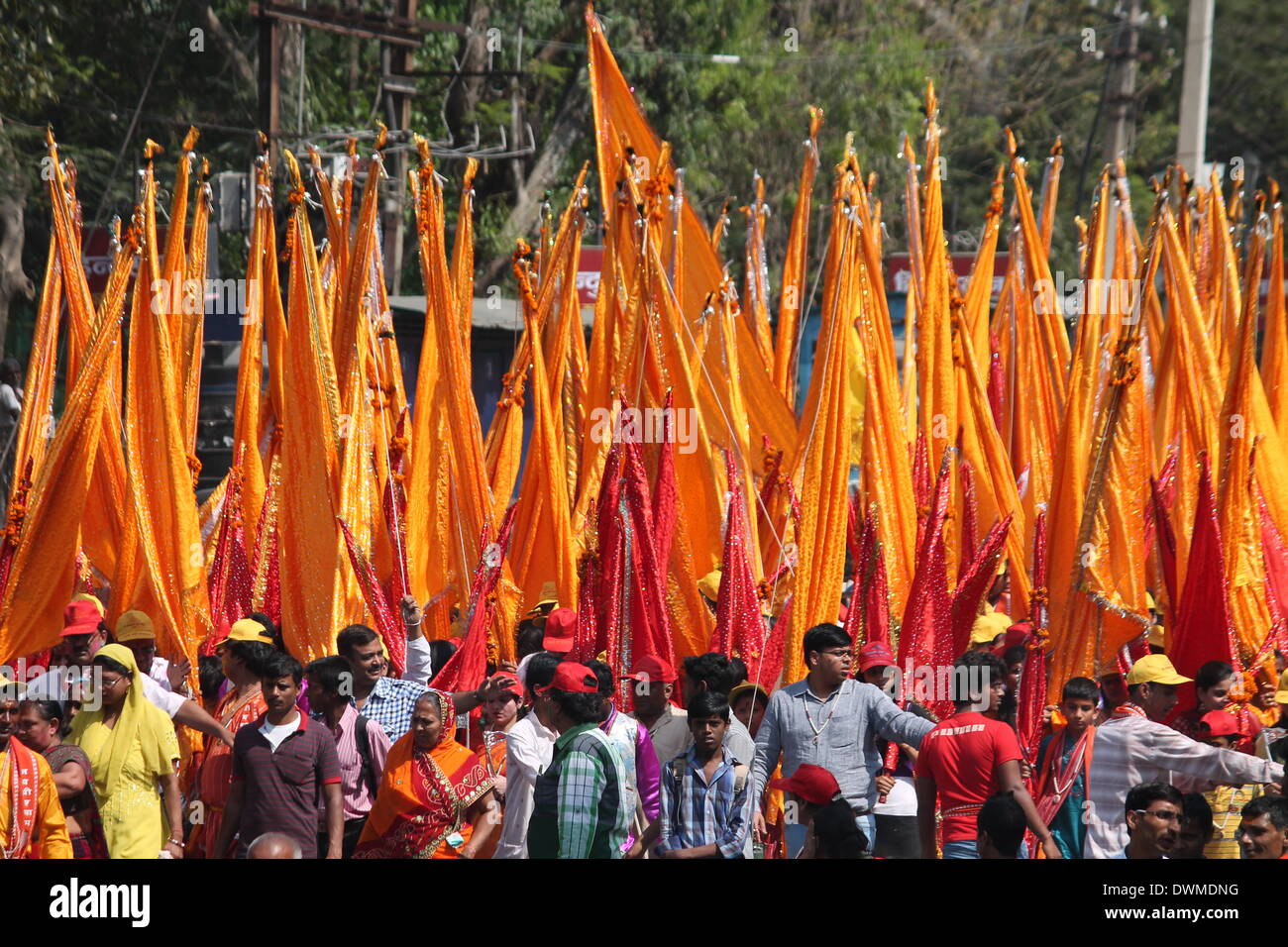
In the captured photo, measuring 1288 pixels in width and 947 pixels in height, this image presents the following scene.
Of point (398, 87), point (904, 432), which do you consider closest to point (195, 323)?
point (904, 432)

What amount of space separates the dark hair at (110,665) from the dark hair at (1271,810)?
3261mm

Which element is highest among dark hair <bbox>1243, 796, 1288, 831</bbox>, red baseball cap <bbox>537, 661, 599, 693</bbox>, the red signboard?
the red signboard

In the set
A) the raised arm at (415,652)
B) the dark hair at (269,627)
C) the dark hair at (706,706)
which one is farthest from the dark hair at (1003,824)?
the dark hair at (269,627)

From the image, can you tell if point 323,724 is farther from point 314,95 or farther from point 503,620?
point 314,95

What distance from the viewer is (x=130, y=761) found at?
5.72m

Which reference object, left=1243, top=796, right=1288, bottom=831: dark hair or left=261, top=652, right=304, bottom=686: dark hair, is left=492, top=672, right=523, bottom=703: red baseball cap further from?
left=1243, top=796, right=1288, bottom=831: dark hair

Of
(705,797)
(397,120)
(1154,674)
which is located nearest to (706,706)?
(705,797)

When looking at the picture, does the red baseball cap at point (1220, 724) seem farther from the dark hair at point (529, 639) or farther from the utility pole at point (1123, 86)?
the utility pole at point (1123, 86)

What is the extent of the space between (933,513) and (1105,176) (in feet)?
9.44

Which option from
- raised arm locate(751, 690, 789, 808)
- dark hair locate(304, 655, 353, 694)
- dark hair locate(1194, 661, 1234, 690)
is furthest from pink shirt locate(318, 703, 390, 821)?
dark hair locate(1194, 661, 1234, 690)

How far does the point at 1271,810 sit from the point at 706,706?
153 cm

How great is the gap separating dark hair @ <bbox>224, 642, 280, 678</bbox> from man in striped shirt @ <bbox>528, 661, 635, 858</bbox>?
3.14ft

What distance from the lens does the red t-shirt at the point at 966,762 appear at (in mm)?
5430

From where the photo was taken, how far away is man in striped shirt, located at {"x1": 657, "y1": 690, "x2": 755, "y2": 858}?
17.3ft
